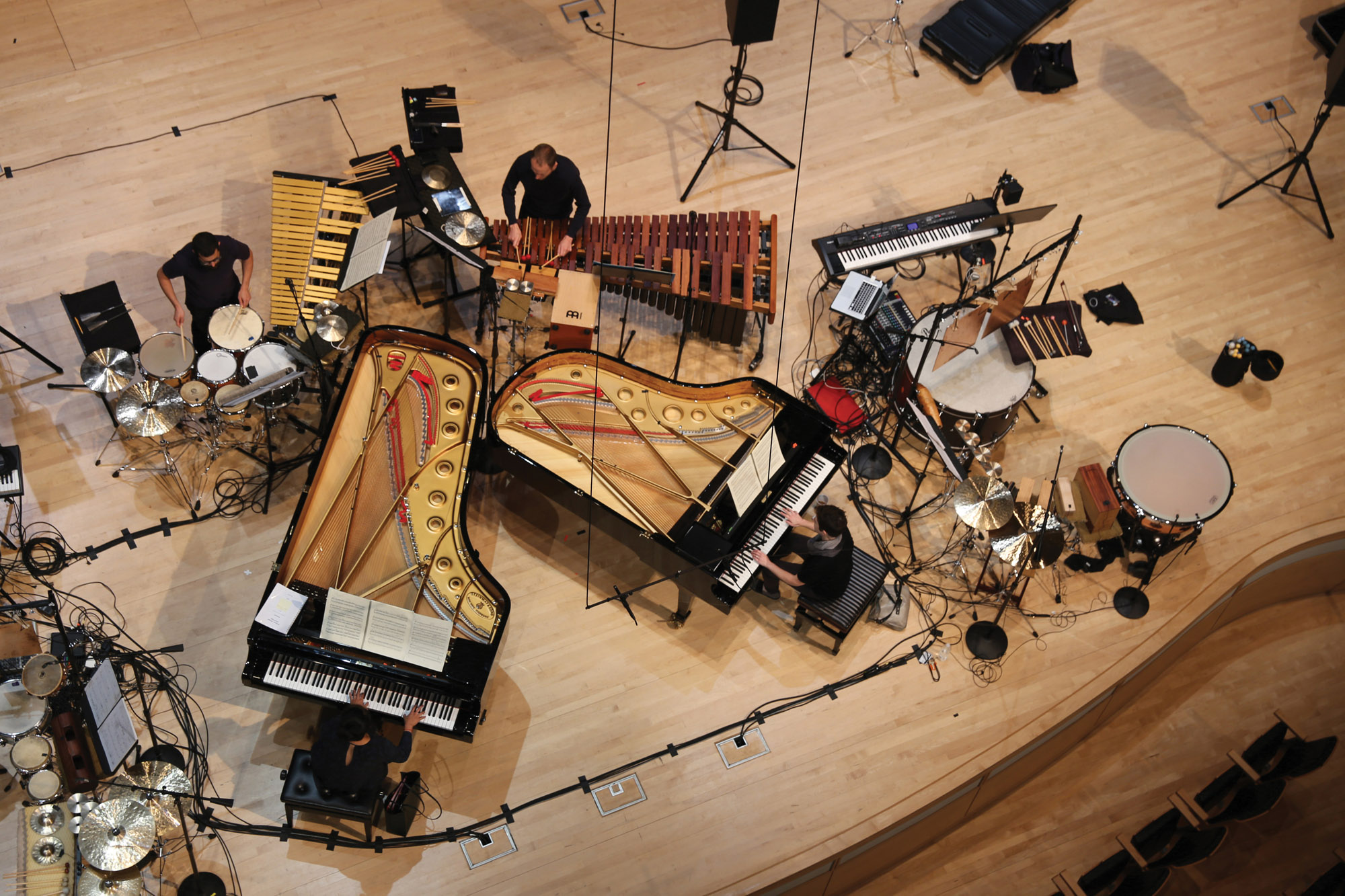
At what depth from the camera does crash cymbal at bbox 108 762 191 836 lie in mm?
6348

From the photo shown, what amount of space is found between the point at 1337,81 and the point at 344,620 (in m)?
8.18

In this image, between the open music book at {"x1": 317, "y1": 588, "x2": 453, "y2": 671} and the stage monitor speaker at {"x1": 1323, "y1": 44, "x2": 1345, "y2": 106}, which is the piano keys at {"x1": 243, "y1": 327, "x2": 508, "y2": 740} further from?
the stage monitor speaker at {"x1": 1323, "y1": 44, "x2": 1345, "y2": 106}

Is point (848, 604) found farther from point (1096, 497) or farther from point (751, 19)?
point (751, 19)

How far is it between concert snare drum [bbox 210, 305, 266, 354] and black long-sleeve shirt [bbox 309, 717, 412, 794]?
2.66 meters

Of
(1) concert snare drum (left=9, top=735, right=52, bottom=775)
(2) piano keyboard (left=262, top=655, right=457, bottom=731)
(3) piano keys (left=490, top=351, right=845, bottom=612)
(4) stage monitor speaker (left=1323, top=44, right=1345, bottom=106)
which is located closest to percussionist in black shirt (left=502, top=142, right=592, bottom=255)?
(3) piano keys (left=490, top=351, right=845, bottom=612)

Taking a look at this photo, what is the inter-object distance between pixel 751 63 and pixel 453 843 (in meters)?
6.88

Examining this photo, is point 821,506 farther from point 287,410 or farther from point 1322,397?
point 1322,397

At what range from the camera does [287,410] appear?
318 inches

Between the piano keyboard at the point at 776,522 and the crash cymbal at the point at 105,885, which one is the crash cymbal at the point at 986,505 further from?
the crash cymbal at the point at 105,885

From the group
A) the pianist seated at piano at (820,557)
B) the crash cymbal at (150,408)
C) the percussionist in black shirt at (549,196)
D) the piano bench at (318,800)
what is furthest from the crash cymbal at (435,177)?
the piano bench at (318,800)

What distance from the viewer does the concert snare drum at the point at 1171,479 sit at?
24.6 ft

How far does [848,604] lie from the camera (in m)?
7.27

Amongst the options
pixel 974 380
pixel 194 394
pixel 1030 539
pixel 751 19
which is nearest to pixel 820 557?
pixel 1030 539

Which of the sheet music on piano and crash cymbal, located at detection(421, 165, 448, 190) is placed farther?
crash cymbal, located at detection(421, 165, 448, 190)
